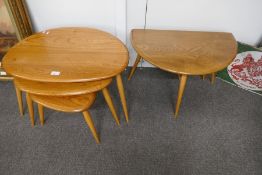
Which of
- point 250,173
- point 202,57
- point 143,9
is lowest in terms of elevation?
point 250,173

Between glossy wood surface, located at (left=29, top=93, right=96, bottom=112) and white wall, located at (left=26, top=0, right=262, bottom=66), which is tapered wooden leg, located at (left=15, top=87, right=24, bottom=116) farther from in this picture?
white wall, located at (left=26, top=0, right=262, bottom=66)

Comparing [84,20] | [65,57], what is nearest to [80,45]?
[65,57]

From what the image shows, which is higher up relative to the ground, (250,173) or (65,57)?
(65,57)

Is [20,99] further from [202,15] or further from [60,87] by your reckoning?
[202,15]

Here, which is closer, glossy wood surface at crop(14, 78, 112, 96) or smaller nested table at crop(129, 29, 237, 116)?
glossy wood surface at crop(14, 78, 112, 96)

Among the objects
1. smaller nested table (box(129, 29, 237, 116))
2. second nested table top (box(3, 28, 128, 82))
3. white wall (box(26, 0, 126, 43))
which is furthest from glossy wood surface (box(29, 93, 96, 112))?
white wall (box(26, 0, 126, 43))

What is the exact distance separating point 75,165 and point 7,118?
66 centimetres

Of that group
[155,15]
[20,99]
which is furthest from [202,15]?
[20,99]

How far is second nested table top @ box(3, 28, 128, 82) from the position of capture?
→ 1043mm

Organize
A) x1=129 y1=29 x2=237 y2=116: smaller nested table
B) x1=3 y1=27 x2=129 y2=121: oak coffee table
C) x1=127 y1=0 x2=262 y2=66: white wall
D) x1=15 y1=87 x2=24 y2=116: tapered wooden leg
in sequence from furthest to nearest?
x1=127 y1=0 x2=262 y2=66: white wall → x1=15 y1=87 x2=24 y2=116: tapered wooden leg → x1=129 y1=29 x2=237 y2=116: smaller nested table → x1=3 y1=27 x2=129 y2=121: oak coffee table

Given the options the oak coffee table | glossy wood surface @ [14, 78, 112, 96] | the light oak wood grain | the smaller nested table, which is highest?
the oak coffee table

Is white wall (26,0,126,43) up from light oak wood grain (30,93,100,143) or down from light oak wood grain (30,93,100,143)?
up

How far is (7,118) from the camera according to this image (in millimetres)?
1488

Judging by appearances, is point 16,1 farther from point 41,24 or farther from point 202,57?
point 202,57
